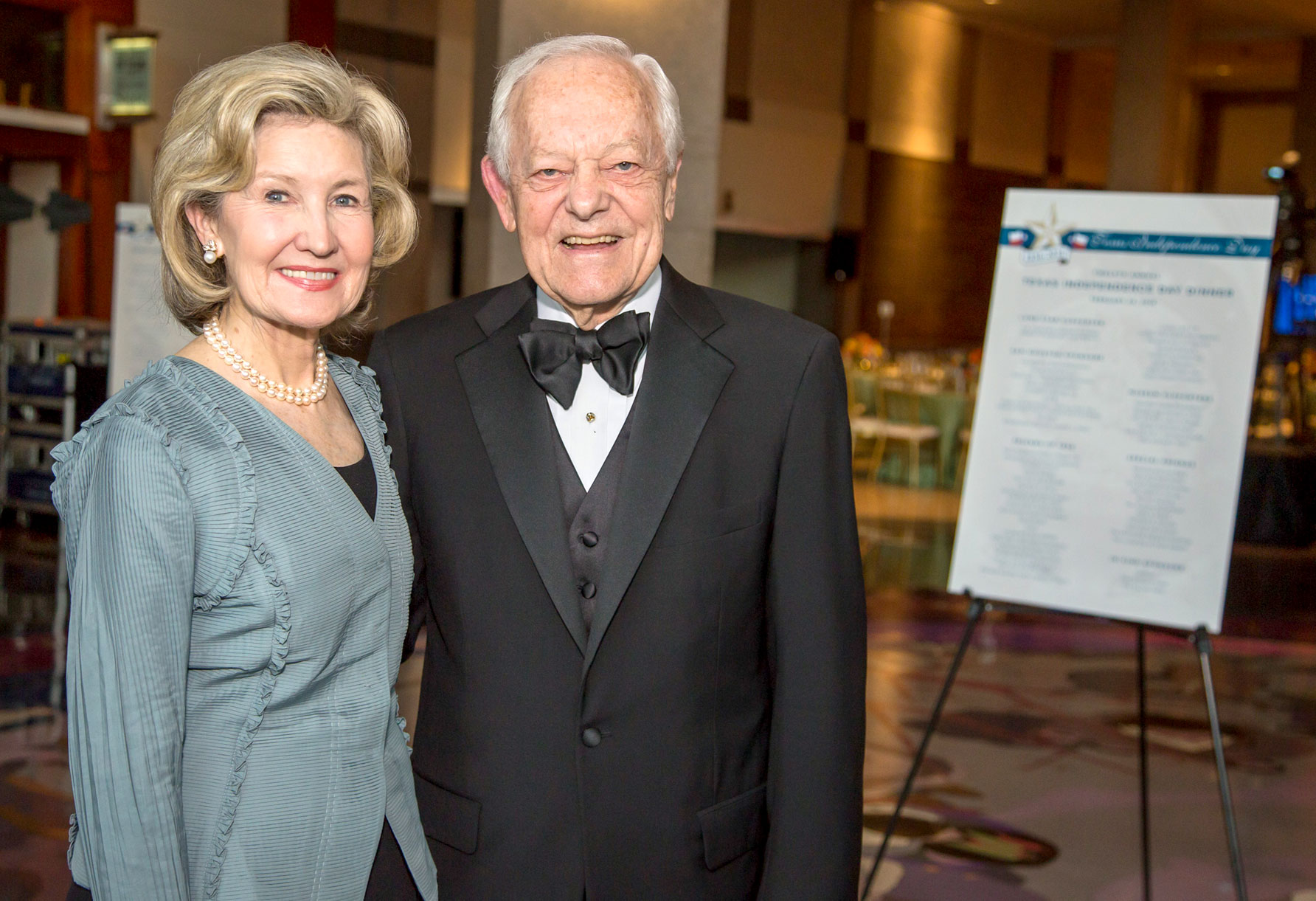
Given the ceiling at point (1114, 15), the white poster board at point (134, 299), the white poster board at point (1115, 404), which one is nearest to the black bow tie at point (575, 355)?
the white poster board at point (1115, 404)

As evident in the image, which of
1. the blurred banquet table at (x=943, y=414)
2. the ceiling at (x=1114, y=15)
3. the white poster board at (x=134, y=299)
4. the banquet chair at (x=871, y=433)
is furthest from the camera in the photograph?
the ceiling at (x=1114, y=15)

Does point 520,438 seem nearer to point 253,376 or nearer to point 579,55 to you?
point 253,376

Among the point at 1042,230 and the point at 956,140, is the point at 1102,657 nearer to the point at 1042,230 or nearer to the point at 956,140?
the point at 1042,230

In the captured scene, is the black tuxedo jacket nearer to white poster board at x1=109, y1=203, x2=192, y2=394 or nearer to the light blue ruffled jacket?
the light blue ruffled jacket

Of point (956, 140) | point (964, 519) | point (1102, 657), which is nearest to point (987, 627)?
point (1102, 657)

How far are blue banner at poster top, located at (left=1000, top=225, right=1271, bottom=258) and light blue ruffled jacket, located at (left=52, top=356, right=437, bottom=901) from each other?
2119 mm

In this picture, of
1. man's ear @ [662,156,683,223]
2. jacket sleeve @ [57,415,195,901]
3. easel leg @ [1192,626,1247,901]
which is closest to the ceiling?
easel leg @ [1192,626,1247,901]

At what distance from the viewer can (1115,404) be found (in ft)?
10.0

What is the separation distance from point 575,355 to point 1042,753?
3427 millimetres

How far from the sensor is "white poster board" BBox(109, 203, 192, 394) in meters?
5.86

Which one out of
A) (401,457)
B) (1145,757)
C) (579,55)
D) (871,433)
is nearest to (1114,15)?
(871,433)

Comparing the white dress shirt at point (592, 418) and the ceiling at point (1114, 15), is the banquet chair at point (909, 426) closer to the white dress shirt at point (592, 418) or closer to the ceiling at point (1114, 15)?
the ceiling at point (1114, 15)

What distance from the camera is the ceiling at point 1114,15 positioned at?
639 inches

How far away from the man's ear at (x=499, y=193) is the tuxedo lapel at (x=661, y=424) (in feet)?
0.77
